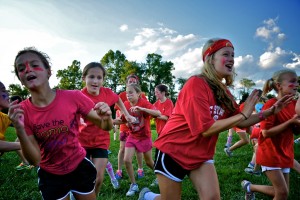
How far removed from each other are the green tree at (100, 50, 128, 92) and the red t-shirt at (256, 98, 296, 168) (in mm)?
55073

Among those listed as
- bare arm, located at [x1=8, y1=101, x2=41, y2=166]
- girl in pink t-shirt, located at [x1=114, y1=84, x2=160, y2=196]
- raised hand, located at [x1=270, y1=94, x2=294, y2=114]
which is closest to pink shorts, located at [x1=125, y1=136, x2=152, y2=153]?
girl in pink t-shirt, located at [x1=114, y1=84, x2=160, y2=196]

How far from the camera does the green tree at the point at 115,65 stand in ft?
193

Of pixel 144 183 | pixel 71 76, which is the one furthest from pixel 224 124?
pixel 71 76

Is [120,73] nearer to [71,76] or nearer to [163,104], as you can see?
[71,76]

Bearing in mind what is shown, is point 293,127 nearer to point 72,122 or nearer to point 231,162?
point 72,122

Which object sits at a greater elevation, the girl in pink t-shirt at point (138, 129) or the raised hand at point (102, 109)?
the raised hand at point (102, 109)

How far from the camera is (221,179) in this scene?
20.8 ft

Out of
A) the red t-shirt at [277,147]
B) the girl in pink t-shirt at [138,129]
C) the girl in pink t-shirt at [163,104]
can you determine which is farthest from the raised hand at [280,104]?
the girl in pink t-shirt at [163,104]

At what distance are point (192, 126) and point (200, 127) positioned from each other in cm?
9

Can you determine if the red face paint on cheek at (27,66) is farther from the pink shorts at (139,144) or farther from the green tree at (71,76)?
the green tree at (71,76)

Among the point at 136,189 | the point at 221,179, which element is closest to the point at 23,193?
the point at 136,189

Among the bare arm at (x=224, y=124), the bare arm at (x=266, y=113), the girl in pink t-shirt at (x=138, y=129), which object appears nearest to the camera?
the bare arm at (x=224, y=124)

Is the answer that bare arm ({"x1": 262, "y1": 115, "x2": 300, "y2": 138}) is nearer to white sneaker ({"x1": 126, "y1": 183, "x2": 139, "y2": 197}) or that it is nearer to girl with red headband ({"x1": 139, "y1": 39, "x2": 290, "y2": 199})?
girl with red headband ({"x1": 139, "y1": 39, "x2": 290, "y2": 199})

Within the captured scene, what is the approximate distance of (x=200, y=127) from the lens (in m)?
2.62
